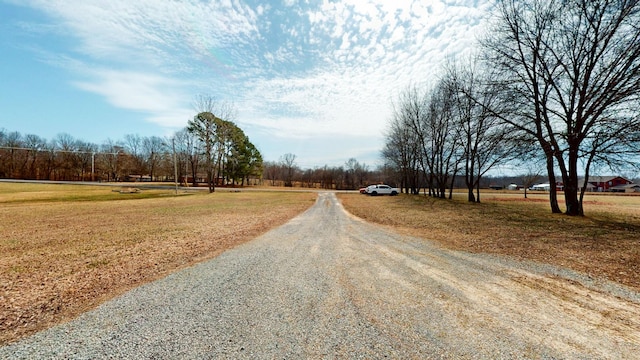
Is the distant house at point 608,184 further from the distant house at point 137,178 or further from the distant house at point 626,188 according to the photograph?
the distant house at point 137,178

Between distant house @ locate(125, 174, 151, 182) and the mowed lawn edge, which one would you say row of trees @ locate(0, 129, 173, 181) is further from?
the mowed lawn edge

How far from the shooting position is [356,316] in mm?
3275

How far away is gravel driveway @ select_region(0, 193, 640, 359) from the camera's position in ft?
8.48

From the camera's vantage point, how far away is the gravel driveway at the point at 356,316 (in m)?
2.58

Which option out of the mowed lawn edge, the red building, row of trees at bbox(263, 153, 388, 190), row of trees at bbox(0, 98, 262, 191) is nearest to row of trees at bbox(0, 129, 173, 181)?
row of trees at bbox(0, 98, 262, 191)

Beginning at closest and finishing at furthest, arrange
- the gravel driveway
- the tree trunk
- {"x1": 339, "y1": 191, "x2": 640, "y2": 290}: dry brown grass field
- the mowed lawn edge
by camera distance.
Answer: the gravel driveway, the mowed lawn edge, {"x1": 339, "y1": 191, "x2": 640, "y2": 290}: dry brown grass field, the tree trunk

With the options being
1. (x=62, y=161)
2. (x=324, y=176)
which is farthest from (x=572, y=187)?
(x=62, y=161)

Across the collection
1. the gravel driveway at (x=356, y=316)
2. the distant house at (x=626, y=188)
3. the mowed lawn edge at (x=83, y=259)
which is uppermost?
the distant house at (x=626, y=188)

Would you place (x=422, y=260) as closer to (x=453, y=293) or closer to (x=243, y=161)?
(x=453, y=293)

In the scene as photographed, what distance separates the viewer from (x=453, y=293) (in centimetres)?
403

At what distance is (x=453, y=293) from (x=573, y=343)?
4.75 feet

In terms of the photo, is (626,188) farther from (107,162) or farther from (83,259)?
(107,162)

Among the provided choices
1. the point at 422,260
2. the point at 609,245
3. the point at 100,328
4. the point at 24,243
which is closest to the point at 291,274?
the point at 100,328

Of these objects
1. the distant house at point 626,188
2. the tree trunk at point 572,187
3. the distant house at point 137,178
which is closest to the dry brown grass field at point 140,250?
the tree trunk at point 572,187
